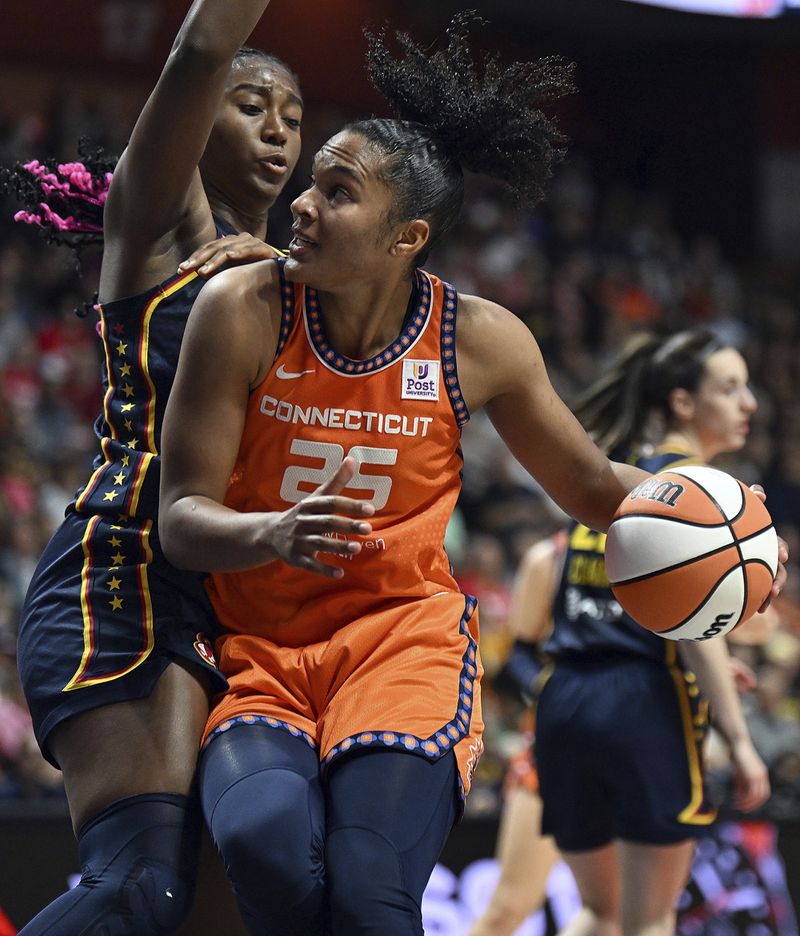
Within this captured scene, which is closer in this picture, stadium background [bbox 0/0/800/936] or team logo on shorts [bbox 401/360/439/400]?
team logo on shorts [bbox 401/360/439/400]

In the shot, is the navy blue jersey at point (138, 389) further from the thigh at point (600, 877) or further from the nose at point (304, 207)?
the thigh at point (600, 877)

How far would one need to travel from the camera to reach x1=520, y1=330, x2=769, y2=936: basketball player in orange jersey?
12.8ft

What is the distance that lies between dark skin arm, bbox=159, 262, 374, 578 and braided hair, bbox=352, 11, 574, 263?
0.32 metres

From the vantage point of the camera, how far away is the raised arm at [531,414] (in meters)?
2.70

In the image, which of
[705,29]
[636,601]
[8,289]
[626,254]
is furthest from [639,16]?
[636,601]

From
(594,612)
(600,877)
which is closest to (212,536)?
(594,612)

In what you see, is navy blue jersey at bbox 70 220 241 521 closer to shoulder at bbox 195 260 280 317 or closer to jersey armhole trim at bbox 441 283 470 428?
shoulder at bbox 195 260 280 317

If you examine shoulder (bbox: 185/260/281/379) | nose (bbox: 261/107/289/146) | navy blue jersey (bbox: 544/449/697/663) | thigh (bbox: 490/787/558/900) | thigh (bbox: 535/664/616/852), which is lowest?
thigh (bbox: 490/787/558/900)

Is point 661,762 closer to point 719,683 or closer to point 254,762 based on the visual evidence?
point 719,683

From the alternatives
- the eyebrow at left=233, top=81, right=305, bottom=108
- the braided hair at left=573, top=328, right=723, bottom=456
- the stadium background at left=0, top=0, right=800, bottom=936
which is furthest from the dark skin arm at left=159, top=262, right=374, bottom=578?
the stadium background at left=0, top=0, right=800, bottom=936

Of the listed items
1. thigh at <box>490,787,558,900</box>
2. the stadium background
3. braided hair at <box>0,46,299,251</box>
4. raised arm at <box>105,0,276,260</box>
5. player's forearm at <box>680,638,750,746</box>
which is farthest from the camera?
the stadium background

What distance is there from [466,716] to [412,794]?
0.24m

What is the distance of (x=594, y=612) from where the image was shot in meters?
4.09

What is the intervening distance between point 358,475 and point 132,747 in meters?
0.64
